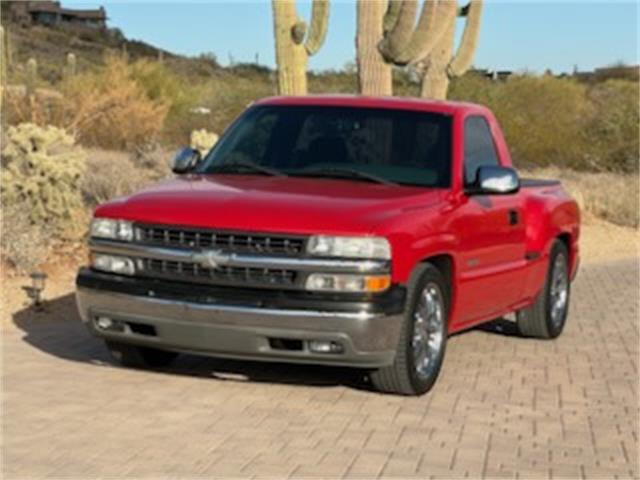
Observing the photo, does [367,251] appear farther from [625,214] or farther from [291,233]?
A: [625,214]

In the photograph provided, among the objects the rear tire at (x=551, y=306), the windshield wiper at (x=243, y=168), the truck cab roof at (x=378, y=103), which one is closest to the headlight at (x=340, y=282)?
the windshield wiper at (x=243, y=168)

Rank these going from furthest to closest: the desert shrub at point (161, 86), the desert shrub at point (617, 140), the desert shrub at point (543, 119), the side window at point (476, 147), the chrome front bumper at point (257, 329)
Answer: the desert shrub at point (161, 86)
the desert shrub at point (543, 119)
the desert shrub at point (617, 140)
the side window at point (476, 147)
the chrome front bumper at point (257, 329)

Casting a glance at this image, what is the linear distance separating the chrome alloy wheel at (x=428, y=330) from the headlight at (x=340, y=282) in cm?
53

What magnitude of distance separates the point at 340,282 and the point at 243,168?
1.73 meters

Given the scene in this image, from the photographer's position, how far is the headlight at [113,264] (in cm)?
759

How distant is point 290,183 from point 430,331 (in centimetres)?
130

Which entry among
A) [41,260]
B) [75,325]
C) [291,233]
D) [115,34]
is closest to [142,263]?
[291,233]

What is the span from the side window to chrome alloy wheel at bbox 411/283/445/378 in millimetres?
1045

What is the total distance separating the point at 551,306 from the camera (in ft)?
33.9

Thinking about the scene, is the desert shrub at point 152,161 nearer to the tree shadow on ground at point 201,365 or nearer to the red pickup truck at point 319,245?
the tree shadow on ground at point 201,365

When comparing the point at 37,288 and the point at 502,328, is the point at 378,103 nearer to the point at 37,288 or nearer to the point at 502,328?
the point at 502,328

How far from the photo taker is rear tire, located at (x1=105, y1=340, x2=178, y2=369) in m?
8.20

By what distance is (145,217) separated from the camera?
7.52m

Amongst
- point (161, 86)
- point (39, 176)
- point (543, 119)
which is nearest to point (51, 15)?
point (161, 86)
